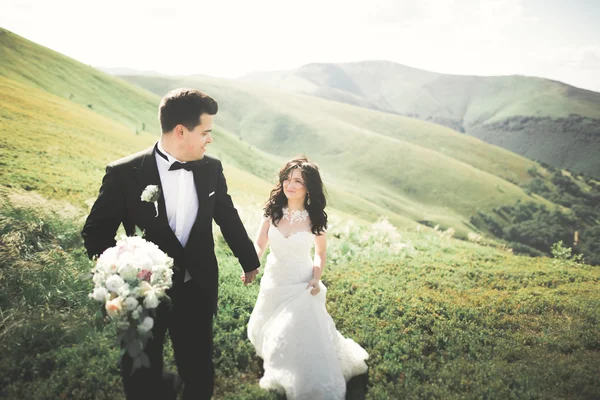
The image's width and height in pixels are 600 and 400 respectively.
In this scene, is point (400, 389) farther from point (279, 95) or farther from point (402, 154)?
point (279, 95)

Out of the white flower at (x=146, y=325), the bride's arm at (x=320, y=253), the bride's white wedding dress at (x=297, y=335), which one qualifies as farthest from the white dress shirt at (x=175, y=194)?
the bride's arm at (x=320, y=253)

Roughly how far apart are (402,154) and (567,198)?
42.4m

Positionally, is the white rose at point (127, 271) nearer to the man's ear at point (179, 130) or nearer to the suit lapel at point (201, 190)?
the suit lapel at point (201, 190)

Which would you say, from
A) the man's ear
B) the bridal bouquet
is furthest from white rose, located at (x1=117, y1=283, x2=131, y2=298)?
the man's ear

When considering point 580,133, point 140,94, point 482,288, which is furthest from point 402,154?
point 580,133

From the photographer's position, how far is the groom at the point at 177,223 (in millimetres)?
3486

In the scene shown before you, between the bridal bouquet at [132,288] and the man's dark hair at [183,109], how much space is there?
129 centimetres

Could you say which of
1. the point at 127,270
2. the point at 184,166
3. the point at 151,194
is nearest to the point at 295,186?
the point at 184,166

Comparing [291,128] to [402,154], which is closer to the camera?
[402,154]

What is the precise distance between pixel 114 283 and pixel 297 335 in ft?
8.47

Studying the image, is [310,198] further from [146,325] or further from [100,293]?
[100,293]

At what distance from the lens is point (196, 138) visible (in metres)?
3.67

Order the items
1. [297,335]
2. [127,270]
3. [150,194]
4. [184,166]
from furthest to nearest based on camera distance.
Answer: [297,335] < [184,166] < [150,194] < [127,270]

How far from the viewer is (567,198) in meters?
80.7
